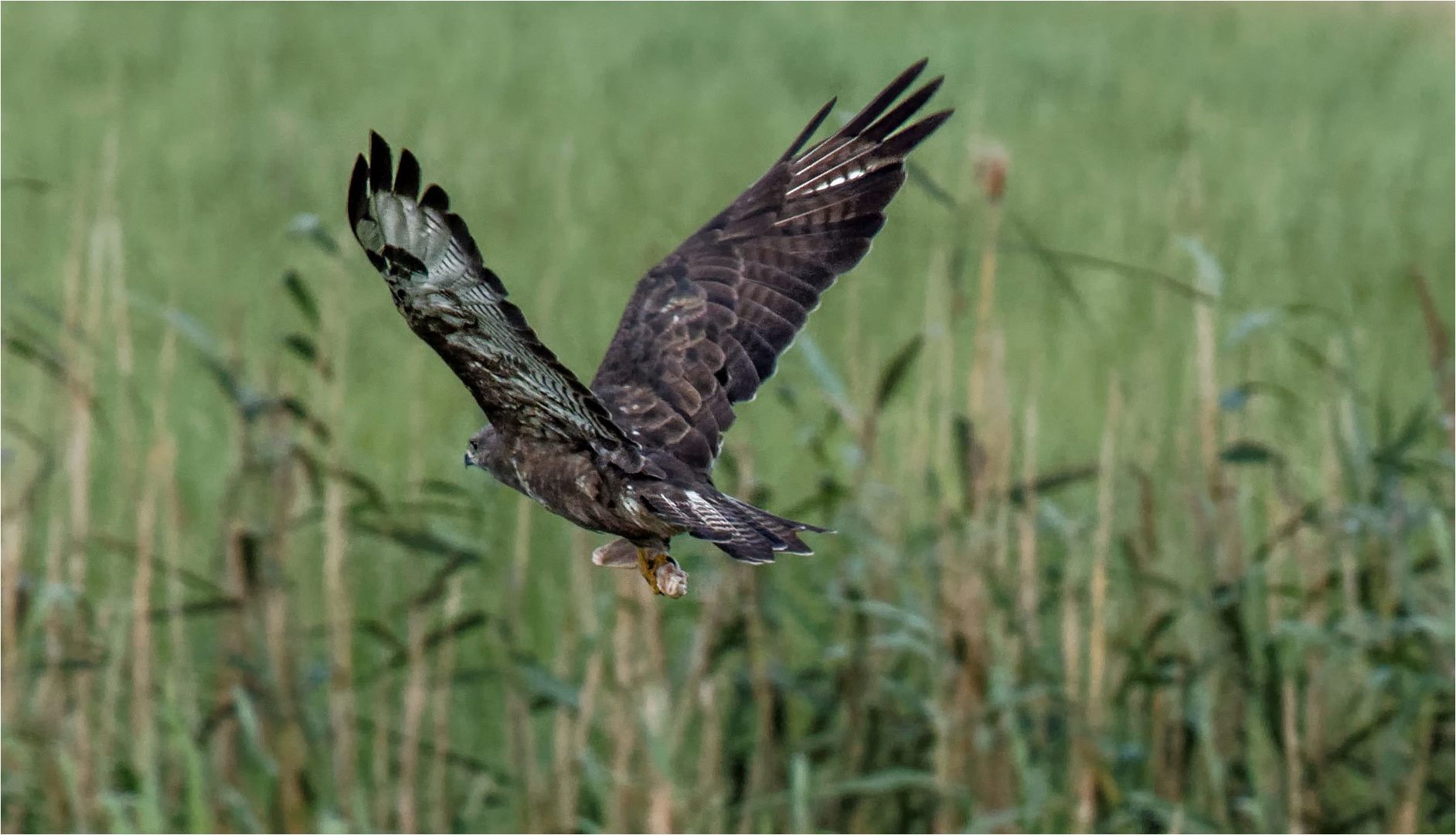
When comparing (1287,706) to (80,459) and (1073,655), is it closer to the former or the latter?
(1073,655)

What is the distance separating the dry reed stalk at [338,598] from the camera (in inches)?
159

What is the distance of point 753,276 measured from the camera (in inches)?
160

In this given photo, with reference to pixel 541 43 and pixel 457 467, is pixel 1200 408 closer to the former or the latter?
pixel 457 467

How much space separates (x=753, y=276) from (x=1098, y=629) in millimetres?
1194

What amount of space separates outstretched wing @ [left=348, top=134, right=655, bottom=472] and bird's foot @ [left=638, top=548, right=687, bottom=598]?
0.58 feet

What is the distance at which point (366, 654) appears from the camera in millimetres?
5965

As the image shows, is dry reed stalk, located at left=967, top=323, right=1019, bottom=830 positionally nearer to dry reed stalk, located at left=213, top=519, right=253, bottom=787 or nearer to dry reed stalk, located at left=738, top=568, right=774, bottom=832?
dry reed stalk, located at left=738, top=568, right=774, bottom=832

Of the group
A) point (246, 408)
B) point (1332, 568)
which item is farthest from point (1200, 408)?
point (246, 408)

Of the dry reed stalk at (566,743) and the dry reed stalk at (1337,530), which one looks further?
the dry reed stalk at (1337,530)

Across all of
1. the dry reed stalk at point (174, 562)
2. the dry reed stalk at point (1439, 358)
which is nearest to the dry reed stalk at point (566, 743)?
the dry reed stalk at point (174, 562)

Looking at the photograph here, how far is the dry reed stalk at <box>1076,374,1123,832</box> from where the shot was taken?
434 centimetres

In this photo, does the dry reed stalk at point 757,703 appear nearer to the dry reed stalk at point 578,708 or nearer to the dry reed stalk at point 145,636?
the dry reed stalk at point 578,708

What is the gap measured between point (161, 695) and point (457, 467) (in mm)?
1757

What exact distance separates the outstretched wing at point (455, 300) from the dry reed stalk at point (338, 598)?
1415 mm
